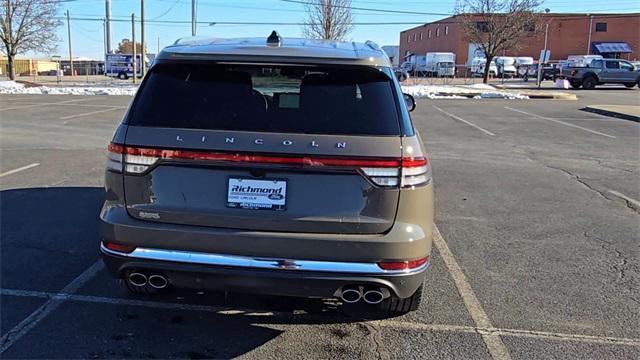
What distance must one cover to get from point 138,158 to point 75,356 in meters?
1.21

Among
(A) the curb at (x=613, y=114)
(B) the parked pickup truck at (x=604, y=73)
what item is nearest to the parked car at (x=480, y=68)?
(B) the parked pickup truck at (x=604, y=73)

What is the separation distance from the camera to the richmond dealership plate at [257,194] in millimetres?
2902

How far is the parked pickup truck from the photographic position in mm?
37906

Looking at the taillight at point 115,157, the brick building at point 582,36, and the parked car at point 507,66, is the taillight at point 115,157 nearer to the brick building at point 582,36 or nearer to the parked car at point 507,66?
the parked car at point 507,66

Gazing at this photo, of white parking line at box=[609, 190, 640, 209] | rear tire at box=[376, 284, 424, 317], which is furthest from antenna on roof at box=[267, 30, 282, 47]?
white parking line at box=[609, 190, 640, 209]

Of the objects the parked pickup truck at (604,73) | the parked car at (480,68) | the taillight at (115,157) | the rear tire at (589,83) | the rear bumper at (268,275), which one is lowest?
the rear bumper at (268,275)

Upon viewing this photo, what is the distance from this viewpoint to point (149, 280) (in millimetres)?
3094

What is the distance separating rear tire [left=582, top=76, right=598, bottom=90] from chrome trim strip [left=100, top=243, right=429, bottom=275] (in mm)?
40346

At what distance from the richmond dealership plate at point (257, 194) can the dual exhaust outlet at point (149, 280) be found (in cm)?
61

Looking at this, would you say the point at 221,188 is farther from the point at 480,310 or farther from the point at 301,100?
the point at 480,310

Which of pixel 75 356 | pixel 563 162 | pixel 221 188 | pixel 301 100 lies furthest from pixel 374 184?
pixel 563 162

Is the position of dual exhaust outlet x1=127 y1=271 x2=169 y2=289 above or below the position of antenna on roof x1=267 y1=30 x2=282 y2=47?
below

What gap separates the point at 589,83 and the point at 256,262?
40997 millimetres

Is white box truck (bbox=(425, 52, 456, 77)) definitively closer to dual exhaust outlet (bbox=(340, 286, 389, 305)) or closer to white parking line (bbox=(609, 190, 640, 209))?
white parking line (bbox=(609, 190, 640, 209))
